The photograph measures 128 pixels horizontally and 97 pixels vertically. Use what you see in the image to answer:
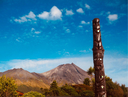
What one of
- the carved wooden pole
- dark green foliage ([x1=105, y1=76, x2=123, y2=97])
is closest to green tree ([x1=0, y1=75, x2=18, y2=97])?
the carved wooden pole

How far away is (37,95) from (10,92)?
15.6 feet

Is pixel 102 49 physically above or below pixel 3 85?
above

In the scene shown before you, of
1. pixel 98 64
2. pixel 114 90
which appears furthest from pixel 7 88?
pixel 114 90

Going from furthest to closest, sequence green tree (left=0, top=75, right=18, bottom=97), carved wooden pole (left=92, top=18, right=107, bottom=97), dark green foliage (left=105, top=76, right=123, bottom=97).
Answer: dark green foliage (left=105, top=76, right=123, bottom=97) → green tree (left=0, top=75, right=18, bottom=97) → carved wooden pole (left=92, top=18, right=107, bottom=97)

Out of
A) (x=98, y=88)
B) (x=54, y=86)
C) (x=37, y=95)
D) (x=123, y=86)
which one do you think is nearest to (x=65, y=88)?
(x=54, y=86)

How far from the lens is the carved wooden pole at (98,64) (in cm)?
765

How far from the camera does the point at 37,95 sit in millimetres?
24266

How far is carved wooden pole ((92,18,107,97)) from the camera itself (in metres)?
7.65

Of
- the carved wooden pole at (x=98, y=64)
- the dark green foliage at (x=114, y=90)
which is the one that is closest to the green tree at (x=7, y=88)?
the carved wooden pole at (x=98, y=64)

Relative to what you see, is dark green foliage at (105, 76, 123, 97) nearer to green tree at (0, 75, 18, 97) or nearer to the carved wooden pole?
green tree at (0, 75, 18, 97)

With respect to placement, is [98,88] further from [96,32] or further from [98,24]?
[98,24]

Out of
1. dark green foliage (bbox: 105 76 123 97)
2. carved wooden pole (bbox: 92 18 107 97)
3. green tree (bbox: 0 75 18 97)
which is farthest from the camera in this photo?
dark green foliage (bbox: 105 76 123 97)

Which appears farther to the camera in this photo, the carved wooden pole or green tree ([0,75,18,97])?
green tree ([0,75,18,97])

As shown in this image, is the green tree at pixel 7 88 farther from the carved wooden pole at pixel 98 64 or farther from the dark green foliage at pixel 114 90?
the dark green foliage at pixel 114 90
